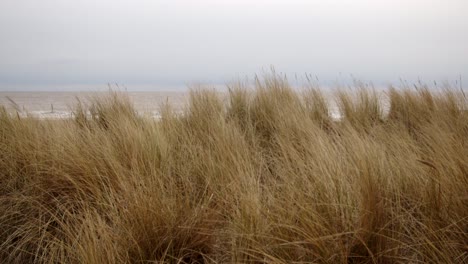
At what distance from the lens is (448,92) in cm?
480

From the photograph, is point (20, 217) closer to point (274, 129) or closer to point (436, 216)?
point (436, 216)

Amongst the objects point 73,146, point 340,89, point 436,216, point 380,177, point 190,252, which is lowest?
point 190,252

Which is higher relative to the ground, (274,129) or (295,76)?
(295,76)

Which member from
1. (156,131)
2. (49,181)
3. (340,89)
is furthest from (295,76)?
(49,181)

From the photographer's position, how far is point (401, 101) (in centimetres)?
530

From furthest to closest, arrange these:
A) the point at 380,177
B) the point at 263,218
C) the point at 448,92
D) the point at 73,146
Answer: the point at 448,92 < the point at 73,146 < the point at 380,177 < the point at 263,218

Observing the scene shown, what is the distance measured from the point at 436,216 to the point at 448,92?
413 centimetres

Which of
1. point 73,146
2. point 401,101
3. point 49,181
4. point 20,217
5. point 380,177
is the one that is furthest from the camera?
point 401,101

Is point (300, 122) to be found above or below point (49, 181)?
above

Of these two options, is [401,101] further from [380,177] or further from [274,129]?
[380,177]

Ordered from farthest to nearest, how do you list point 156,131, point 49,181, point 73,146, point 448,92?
point 448,92 < point 156,131 < point 73,146 < point 49,181

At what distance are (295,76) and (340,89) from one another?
86 centimetres

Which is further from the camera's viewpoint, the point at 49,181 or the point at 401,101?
the point at 401,101

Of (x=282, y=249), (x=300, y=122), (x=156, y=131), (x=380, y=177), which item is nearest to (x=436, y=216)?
(x=380, y=177)
